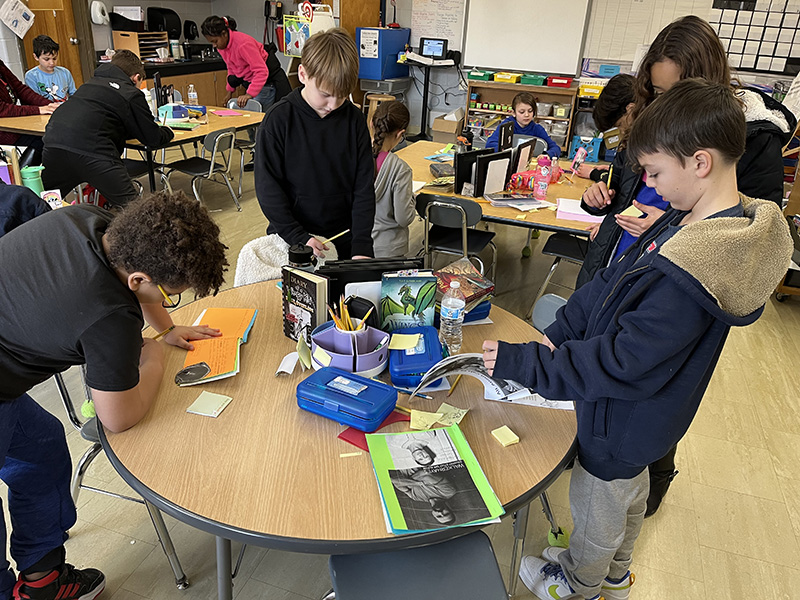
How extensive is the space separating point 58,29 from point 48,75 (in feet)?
4.65

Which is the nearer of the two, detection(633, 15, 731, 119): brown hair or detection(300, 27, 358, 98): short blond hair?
detection(633, 15, 731, 119): brown hair

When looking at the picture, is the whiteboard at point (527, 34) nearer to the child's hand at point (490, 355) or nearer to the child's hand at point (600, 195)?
the child's hand at point (600, 195)

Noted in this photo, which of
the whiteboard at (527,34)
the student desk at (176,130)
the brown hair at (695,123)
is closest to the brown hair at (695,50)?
the brown hair at (695,123)

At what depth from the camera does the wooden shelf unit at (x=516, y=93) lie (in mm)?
6742

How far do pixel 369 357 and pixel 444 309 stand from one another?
0.90 feet

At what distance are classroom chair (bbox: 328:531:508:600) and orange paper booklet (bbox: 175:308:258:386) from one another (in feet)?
1.83

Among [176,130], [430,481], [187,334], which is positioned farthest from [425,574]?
[176,130]

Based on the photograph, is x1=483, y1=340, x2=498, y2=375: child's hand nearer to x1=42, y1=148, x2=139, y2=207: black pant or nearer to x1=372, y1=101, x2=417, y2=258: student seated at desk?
x1=372, y1=101, x2=417, y2=258: student seated at desk

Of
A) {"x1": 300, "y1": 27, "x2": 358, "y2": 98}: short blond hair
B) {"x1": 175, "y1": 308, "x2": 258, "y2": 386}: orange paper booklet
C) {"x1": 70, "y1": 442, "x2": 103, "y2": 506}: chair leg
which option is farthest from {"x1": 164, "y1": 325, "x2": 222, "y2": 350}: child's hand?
{"x1": 300, "y1": 27, "x2": 358, "y2": 98}: short blond hair

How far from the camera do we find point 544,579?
1.71m

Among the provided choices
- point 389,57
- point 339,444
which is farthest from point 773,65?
point 339,444

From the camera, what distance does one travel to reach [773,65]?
610 cm

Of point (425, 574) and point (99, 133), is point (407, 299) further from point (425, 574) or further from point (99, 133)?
point (99, 133)

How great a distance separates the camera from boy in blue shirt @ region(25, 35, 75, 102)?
4939 mm
